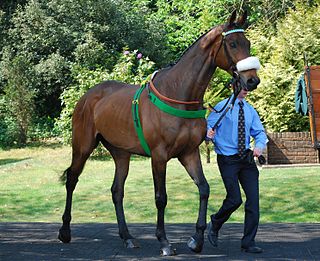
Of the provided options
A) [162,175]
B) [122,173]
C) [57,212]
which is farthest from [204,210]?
[57,212]

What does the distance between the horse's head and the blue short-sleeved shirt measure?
1.66 ft

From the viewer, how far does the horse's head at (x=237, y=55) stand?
5228 mm

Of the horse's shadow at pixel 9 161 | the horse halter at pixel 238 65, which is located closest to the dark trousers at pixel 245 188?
the horse halter at pixel 238 65

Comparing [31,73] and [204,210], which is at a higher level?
[31,73]

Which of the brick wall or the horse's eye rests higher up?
the horse's eye

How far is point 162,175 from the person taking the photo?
5719 mm

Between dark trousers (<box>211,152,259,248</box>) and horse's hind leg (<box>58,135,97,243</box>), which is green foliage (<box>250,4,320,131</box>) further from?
dark trousers (<box>211,152,259,248</box>)

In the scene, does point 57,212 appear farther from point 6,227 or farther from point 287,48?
point 287,48

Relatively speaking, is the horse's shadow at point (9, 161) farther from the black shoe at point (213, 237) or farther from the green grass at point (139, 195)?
the black shoe at point (213, 237)

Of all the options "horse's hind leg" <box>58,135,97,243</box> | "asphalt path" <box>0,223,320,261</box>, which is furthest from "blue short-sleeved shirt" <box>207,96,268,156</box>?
"horse's hind leg" <box>58,135,97,243</box>

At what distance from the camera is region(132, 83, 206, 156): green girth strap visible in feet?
18.4

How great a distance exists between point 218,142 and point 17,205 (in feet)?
19.5

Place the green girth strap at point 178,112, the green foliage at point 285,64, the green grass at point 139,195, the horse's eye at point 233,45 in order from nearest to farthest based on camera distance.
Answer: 1. the horse's eye at point 233,45
2. the green girth strap at point 178,112
3. the green grass at point 139,195
4. the green foliage at point 285,64

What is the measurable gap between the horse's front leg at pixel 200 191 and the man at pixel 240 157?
21 centimetres
